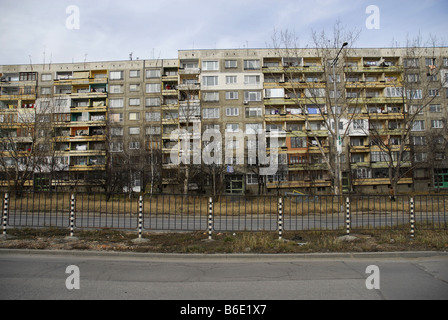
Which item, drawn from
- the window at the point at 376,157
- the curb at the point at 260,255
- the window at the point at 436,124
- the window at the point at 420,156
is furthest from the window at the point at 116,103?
the window at the point at 436,124

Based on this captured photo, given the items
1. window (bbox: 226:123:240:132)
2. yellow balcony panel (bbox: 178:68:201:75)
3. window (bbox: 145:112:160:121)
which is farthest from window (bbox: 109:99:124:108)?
window (bbox: 226:123:240:132)

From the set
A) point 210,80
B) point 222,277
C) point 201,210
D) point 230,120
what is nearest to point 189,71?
point 210,80

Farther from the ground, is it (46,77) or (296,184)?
(46,77)

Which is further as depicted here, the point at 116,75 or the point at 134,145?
the point at 116,75

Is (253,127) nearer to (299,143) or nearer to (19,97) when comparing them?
(299,143)

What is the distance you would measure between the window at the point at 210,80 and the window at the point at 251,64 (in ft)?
17.3

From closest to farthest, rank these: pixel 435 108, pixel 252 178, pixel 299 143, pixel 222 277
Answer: pixel 222 277 → pixel 299 143 → pixel 252 178 → pixel 435 108

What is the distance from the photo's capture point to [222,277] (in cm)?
603

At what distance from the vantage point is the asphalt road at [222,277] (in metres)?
4.99

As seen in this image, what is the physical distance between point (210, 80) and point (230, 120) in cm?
723

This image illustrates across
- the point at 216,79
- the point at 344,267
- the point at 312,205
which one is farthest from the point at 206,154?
the point at 344,267

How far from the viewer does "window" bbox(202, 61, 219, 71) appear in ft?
161

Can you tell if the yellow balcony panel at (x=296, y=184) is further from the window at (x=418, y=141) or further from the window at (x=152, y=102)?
the window at (x=152, y=102)

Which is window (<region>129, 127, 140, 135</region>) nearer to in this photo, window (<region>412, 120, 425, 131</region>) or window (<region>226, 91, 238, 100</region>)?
window (<region>226, 91, 238, 100</region>)
